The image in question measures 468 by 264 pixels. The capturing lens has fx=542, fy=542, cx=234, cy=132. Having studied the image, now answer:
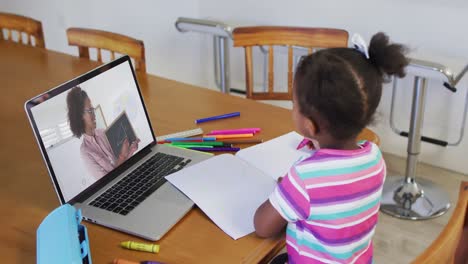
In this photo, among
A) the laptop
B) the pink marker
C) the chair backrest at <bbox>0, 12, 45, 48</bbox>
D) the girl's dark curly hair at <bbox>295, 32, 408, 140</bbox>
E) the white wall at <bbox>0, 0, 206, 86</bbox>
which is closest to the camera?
the girl's dark curly hair at <bbox>295, 32, 408, 140</bbox>

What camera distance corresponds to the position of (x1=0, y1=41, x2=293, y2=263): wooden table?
3.32 feet

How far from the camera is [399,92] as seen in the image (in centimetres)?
288

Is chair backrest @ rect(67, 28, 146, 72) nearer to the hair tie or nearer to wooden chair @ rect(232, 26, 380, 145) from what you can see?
wooden chair @ rect(232, 26, 380, 145)

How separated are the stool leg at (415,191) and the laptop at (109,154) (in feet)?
4.72

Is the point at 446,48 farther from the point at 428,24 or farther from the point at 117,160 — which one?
the point at 117,160

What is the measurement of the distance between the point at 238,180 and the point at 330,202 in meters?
0.28

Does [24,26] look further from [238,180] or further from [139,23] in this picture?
[238,180]

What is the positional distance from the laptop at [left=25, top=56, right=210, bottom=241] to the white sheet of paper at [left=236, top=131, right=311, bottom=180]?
12 centimetres

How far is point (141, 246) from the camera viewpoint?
3.31 feet

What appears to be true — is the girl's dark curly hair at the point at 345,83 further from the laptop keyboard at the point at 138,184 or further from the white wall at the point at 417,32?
the white wall at the point at 417,32

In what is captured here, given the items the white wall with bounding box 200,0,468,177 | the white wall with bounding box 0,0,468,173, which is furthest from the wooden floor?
the white wall with bounding box 0,0,468,173

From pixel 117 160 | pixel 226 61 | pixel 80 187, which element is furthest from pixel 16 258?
pixel 226 61

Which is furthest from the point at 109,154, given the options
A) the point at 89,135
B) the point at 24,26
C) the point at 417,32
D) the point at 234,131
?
the point at 417,32

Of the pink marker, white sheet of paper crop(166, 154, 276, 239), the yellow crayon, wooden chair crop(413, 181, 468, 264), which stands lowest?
the yellow crayon
